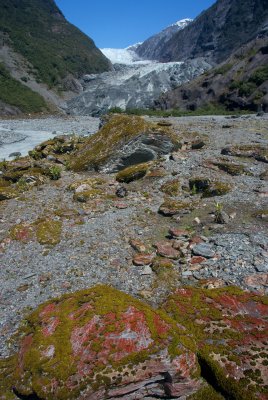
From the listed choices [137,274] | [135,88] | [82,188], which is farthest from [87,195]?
[135,88]

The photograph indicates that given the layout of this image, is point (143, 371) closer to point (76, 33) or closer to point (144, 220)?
point (144, 220)

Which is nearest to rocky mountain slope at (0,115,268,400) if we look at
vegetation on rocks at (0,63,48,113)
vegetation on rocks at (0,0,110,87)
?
vegetation on rocks at (0,63,48,113)

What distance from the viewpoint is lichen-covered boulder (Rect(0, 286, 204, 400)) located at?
21.3ft

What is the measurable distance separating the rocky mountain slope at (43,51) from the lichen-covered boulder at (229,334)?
276ft

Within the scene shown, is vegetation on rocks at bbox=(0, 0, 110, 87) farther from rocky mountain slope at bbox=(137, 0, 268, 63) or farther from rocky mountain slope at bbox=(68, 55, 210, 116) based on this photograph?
rocky mountain slope at bbox=(137, 0, 268, 63)

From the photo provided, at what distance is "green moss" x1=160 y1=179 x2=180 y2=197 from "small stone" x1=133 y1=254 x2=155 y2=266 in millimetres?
5837

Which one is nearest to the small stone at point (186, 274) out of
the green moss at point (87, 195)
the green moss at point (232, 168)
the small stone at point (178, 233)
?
the small stone at point (178, 233)

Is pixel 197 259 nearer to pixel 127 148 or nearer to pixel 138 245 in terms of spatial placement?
pixel 138 245

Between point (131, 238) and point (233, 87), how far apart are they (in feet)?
179

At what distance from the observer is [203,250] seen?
1135 cm

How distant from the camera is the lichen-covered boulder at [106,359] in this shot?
6.49 metres

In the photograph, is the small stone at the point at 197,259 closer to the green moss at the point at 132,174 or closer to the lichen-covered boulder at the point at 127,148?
the green moss at the point at 132,174

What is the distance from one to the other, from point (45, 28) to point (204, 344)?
169563 mm

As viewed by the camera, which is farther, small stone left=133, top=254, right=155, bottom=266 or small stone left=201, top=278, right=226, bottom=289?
small stone left=133, top=254, right=155, bottom=266
